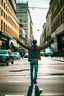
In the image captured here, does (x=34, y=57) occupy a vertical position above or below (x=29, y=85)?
above

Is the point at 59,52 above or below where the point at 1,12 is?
below

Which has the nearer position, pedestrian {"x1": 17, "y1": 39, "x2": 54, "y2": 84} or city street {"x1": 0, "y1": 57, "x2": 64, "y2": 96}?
city street {"x1": 0, "y1": 57, "x2": 64, "y2": 96}

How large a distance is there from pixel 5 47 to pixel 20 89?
2509 inches

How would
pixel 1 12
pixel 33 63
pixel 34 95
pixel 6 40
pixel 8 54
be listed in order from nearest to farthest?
pixel 34 95, pixel 33 63, pixel 8 54, pixel 1 12, pixel 6 40

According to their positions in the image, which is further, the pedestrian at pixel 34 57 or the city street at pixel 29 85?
the pedestrian at pixel 34 57

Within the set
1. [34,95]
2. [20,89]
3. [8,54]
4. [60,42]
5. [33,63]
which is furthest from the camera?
[60,42]

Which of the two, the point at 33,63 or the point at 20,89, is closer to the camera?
the point at 20,89

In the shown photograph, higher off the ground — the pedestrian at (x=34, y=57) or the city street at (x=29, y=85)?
the pedestrian at (x=34, y=57)

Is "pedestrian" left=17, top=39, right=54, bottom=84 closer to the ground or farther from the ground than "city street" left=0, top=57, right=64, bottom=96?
farther from the ground

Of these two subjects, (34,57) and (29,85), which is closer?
(29,85)

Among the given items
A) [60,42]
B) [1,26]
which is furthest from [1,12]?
[60,42]

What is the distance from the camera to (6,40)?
2894 inches

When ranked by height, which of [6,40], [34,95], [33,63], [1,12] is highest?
[1,12]

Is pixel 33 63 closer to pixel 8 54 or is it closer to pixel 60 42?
pixel 8 54
